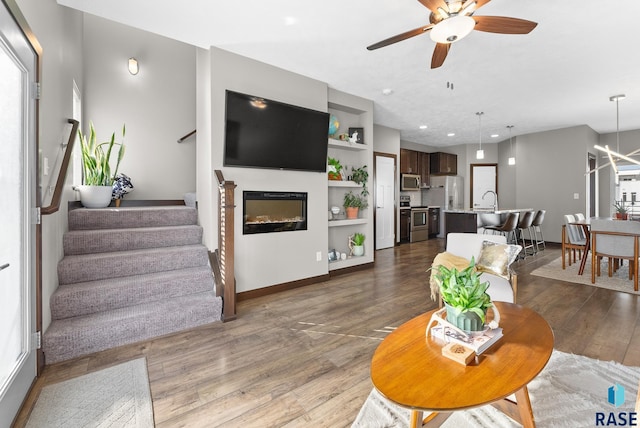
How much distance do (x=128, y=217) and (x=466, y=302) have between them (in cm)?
356

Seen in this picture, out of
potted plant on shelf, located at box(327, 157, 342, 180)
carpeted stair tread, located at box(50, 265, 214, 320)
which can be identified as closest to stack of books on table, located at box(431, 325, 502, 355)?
carpeted stair tread, located at box(50, 265, 214, 320)

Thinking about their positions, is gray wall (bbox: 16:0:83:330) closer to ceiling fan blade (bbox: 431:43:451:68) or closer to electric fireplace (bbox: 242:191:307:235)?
electric fireplace (bbox: 242:191:307:235)

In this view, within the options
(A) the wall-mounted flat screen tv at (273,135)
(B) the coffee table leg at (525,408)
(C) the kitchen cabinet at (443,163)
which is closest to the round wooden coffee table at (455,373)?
(B) the coffee table leg at (525,408)

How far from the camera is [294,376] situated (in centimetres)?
197

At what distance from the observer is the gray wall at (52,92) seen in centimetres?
215

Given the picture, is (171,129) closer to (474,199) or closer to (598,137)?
(474,199)

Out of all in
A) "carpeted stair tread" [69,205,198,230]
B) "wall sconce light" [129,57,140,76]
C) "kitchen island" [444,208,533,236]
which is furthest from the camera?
"kitchen island" [444,208,533,236]

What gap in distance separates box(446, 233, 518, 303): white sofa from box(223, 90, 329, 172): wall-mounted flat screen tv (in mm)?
1967

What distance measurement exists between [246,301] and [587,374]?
9.69 feet

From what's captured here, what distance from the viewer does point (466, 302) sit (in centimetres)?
138

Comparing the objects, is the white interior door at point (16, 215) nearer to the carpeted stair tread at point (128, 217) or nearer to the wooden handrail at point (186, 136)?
the carpeted stair tread at point (128, 217)

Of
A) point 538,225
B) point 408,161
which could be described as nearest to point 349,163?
point 408,161

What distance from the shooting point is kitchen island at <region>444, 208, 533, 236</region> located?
5.95m

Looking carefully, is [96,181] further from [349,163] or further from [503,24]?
[503,24]
